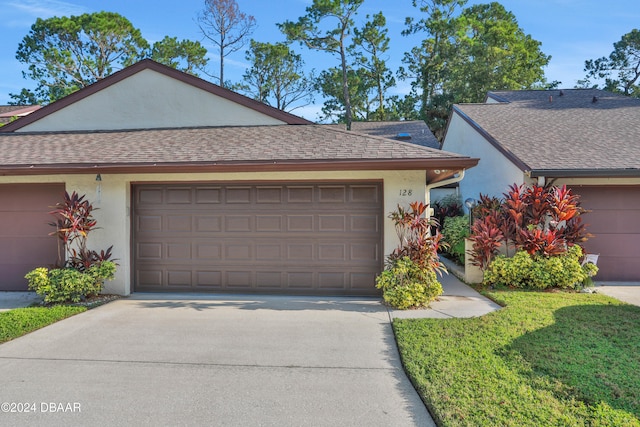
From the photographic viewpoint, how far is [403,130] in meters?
18.7

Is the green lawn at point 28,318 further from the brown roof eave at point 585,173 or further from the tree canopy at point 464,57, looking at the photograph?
the tree canopy at point 464,57

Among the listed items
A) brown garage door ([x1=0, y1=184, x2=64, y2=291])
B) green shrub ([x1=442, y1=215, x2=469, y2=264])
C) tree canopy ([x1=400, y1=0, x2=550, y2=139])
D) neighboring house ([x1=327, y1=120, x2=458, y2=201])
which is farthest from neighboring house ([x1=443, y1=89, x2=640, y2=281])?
tree canopy ([x1=400, y1=0, x2=550, y2=139])

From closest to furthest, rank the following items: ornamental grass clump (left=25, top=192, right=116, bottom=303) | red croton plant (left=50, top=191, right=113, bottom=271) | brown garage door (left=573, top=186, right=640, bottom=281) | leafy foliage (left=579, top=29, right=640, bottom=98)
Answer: ornamental grass clump (left=25, top=192, right=116, bottom=303) < red croton plant (left=50, top=191, right=113, bottom=271) < brown garage door (left=573, top=186, right=640, bottom=281) < leafy foliage (left=579, top=29, right=640, bottom=98)

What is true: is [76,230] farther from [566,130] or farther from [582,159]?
[566,130]

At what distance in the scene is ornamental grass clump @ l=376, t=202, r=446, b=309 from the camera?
21.4 ft

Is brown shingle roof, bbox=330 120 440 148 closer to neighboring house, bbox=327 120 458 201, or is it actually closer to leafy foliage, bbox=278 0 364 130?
neighboring house, bbox=327 120 458 201

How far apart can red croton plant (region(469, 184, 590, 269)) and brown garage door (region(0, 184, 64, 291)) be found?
8353mm

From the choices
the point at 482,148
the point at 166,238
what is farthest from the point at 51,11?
the point at 482,148

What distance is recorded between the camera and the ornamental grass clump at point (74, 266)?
678cm

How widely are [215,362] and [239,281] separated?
334cm

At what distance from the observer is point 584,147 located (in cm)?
934

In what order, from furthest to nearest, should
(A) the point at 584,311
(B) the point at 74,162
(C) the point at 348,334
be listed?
(B) the point at 74,162, (A) the point at 584,311, (C) the point at 348,334

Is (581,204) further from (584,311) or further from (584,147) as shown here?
(584,311)

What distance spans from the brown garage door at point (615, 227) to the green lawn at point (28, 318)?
9.97 meters
